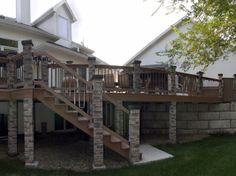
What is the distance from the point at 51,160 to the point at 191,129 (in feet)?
24.9

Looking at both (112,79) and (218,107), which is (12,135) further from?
(218,107)

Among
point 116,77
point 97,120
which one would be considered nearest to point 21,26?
point 116,77

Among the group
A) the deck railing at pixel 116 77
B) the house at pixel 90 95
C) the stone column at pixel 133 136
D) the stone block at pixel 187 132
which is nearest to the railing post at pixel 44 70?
the house at pixel 90 95

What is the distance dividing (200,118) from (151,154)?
5305 millimetres

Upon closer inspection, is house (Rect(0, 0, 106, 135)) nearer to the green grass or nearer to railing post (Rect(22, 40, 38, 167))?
railing post (Rect(22, 40, 38, 167))

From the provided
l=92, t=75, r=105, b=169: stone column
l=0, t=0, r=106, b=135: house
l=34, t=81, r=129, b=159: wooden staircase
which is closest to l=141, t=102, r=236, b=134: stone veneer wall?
l=0, t=0, r=106, b=135: house

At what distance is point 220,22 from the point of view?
720cm

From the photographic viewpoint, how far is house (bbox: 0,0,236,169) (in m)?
9.32

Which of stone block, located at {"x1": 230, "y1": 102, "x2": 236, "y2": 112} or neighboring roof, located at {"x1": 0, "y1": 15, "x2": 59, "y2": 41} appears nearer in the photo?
neighboring roof, located at {"x1": 0, "y1": 15, "x2": 59, "y2": 41}

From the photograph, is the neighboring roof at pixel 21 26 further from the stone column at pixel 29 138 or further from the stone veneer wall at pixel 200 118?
the stone veneer wall at pixel 200 118

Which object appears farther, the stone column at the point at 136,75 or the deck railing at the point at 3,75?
the stone column at the point at 136,75

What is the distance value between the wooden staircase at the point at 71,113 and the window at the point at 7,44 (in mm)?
5328

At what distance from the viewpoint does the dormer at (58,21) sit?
704 inches

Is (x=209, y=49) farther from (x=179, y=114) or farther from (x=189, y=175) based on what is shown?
(x=179, y=114)
